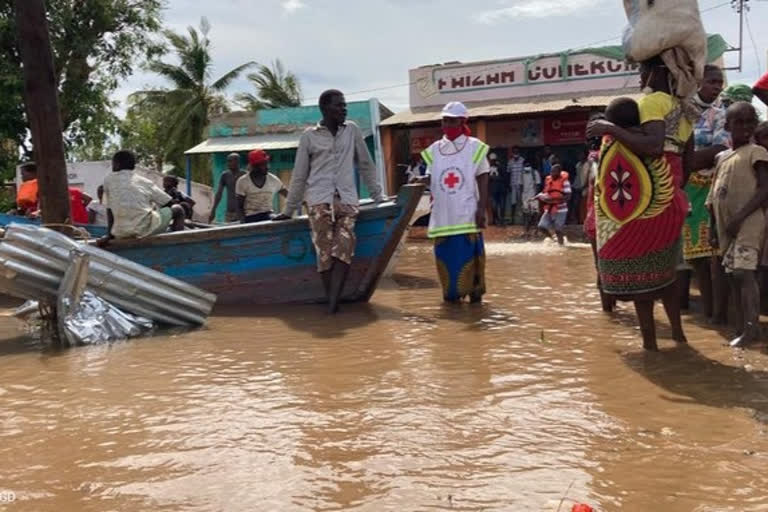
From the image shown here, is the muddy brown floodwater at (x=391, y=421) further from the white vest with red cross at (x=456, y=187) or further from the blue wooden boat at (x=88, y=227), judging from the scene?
the blue wooden boat at (x=88, y=227)

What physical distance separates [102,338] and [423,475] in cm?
329

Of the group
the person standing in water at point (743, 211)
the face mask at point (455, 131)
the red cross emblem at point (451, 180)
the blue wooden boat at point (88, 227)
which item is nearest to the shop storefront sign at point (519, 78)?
the face mask at point (455, 131)

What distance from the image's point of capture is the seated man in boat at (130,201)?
6.17 meters

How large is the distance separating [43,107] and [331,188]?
290 cm

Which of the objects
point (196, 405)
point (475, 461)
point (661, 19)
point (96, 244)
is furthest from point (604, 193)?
point (96, 244)

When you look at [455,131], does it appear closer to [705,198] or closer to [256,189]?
[705,198]

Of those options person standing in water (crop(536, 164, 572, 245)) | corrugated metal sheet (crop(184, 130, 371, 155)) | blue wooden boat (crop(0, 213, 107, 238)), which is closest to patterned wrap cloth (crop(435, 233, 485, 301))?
blue wooden boat (crop(0, 213, 107, 238))

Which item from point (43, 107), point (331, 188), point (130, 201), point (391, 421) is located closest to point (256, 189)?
point (130, 201)

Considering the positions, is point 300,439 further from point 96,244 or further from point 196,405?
point 96,244

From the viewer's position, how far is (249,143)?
65.5 feet

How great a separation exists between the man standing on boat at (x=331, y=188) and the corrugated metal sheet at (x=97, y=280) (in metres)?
1.00

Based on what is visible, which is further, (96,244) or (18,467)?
(96,244)

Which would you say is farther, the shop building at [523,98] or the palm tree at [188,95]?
the palm tree at [188,95]

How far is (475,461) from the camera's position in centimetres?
259
